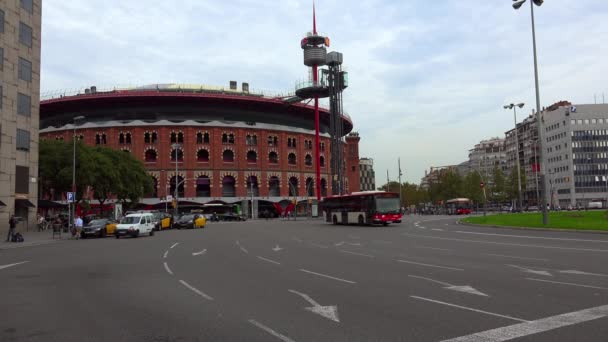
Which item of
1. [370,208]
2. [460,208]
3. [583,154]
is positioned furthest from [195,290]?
[583,154]

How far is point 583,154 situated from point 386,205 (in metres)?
99.5

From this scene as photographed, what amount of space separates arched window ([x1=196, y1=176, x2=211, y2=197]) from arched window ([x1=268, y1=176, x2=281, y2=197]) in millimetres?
10759

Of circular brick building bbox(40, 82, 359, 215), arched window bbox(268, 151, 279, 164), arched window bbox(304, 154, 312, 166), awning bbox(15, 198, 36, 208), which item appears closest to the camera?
awning bbox(15, 198, 36, 208)

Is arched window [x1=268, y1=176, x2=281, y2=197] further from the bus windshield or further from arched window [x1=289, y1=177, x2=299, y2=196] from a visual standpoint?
the bus windshield

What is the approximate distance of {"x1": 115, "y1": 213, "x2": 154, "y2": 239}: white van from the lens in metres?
34.0

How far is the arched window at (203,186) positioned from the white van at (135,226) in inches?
1705

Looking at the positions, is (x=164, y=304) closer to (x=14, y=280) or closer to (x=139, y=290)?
(x=139, y=290)

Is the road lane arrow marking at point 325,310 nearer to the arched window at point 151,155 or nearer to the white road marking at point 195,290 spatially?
the white road marking at point 195,290

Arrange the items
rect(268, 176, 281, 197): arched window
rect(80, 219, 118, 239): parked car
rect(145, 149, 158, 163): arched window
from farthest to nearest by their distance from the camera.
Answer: rect(268, 176, 281, 197): arched window
rect(145, 149, 158, 163): arched window
rect(80, 219, 118, 239): parked car

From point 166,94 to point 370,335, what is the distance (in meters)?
76.9

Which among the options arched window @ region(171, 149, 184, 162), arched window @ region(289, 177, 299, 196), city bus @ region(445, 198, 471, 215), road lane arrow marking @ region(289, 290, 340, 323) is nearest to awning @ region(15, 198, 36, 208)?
arched window @ region(171, 149, 184, 162)

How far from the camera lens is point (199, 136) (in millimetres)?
81375

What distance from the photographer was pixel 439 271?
504 inches

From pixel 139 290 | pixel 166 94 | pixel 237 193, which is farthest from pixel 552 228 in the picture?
pixel 166 94
